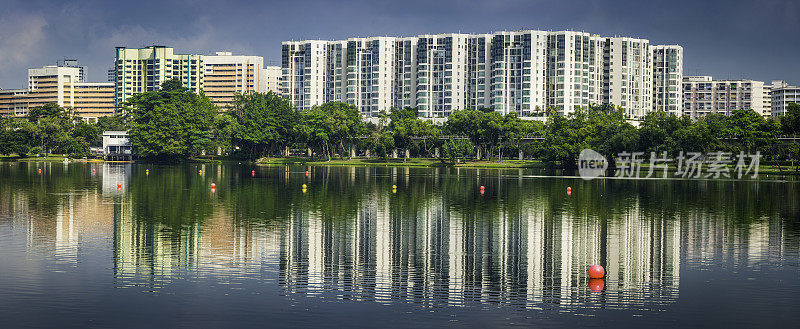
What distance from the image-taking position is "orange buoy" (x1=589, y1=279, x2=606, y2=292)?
26.6 m

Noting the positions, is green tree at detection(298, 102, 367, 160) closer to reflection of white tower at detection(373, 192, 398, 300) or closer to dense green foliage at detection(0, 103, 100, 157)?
dense green foliage at detection(0, 103, 100, 157)

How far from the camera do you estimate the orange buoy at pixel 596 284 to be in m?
26.6

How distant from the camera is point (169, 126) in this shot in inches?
7160

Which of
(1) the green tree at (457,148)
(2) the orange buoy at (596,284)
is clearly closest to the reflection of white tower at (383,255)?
(2) the orange buoy at (596,284)

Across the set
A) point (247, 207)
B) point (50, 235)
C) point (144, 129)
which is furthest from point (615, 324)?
point (144, 129)

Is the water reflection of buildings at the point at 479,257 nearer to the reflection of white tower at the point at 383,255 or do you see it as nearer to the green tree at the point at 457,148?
the reflection of white tower at the point at 383,255

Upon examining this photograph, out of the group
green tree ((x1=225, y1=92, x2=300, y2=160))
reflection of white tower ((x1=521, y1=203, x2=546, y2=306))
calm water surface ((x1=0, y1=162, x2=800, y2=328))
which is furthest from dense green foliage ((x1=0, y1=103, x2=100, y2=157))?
reflection of white tower ((x1=521, y1=203, x2=546, y2=306))

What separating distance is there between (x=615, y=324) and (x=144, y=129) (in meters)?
177

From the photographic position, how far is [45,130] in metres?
188

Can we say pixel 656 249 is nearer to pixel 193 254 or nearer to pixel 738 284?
pixel 738 284

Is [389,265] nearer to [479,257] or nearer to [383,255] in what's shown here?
[383,255]

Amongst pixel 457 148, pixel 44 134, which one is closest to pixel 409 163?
pixel 457 148

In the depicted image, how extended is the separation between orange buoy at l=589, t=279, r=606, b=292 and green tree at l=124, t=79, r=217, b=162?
6371 inches

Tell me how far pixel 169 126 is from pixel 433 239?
156 meters
